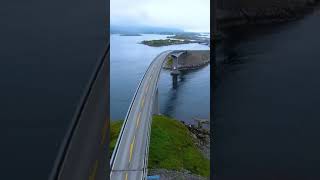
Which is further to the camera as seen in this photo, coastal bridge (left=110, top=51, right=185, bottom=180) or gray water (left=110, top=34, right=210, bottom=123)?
gray water (left=110, top=34, right=210, bottom=123)

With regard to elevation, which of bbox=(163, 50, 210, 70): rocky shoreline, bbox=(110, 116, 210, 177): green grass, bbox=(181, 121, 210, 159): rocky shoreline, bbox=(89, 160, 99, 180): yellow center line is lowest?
bbox=(181, 121, 210, 159): rocky shoreline

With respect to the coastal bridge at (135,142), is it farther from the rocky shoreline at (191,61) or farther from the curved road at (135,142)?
the rocky shoreline at (191,61)

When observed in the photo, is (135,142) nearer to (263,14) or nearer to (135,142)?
(135,142)

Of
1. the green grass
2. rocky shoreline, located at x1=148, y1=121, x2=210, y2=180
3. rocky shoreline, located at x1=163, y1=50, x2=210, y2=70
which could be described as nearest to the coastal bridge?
the green grass

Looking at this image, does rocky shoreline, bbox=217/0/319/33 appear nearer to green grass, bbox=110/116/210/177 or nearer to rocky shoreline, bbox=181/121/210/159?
green grass, bbox=110/116/210/177

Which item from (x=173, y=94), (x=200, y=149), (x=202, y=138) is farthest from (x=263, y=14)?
(x=173, y=94)

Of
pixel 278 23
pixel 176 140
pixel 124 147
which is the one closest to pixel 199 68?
pixel 176 140

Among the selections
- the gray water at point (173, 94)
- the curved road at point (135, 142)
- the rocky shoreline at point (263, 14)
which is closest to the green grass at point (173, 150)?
the curved road at point (135, 142)
